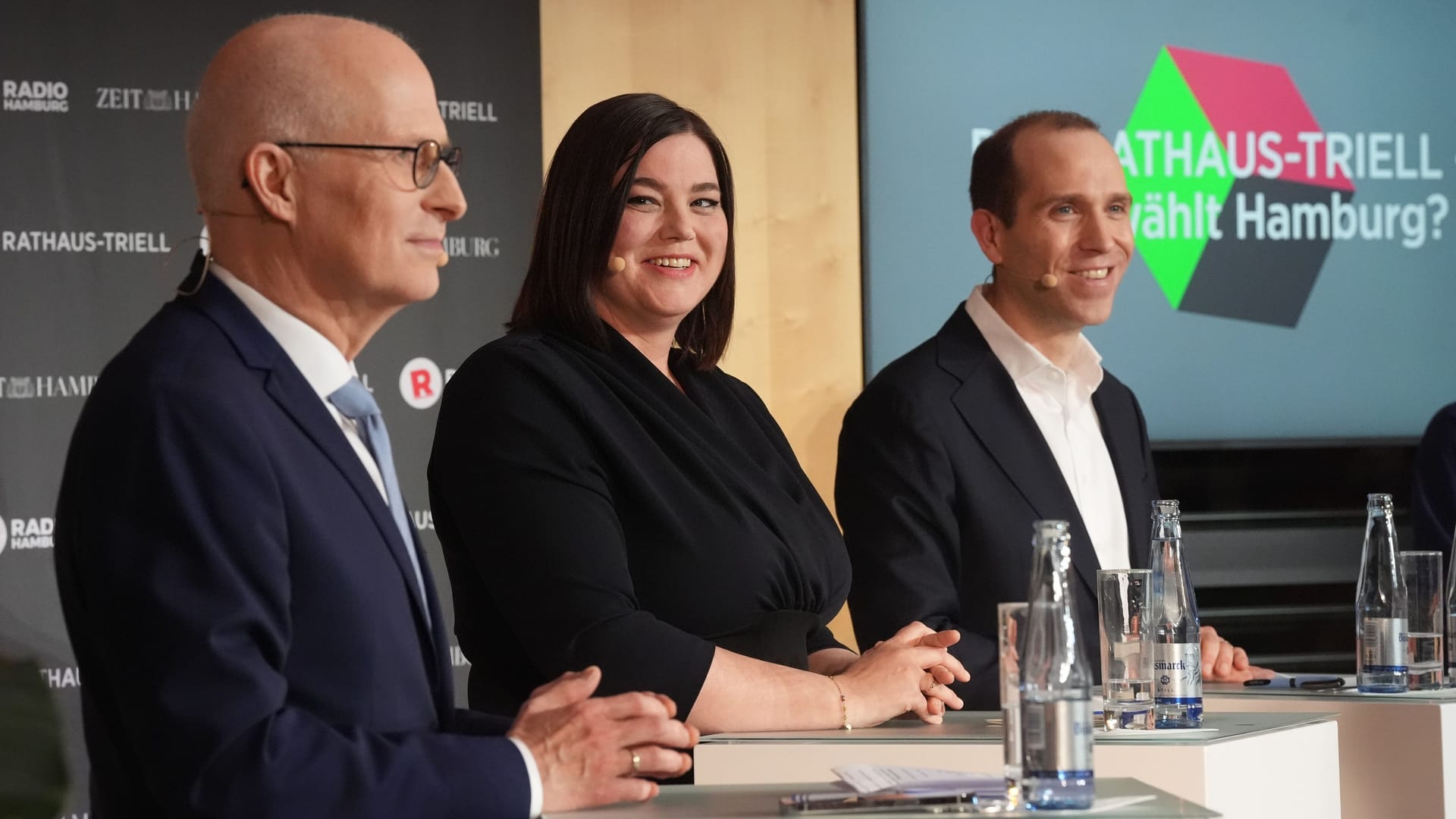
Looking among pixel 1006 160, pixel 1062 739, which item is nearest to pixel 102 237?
pixel 1006 160

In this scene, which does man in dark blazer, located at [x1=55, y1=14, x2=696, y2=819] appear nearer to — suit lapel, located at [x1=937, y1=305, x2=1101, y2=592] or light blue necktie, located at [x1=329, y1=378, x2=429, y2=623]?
light blue necktie, located at [x1=329, y1=378, x2=429, y2=623]

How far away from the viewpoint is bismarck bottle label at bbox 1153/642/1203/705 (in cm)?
228

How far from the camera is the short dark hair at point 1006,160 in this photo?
3.62 metres

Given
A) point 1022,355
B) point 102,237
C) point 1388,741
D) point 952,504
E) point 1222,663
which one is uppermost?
point 102,237

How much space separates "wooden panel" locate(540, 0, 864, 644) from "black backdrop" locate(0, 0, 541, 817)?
63 cm

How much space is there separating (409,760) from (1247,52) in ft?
14.1

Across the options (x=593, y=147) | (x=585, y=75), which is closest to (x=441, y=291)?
(x=585, y=75)

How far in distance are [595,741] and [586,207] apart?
1.09 metres

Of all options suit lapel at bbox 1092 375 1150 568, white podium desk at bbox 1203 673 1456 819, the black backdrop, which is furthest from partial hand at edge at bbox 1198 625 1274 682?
the black backdrop

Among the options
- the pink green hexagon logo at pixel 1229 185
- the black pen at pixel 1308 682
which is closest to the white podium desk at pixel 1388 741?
the black pen at pixel 1308 682

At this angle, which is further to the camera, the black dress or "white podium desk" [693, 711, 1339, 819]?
the black dress

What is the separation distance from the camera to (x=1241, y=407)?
5.22 metres

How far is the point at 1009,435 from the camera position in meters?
3.33

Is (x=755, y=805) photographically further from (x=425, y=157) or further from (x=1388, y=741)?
(x=1388, y=741)
